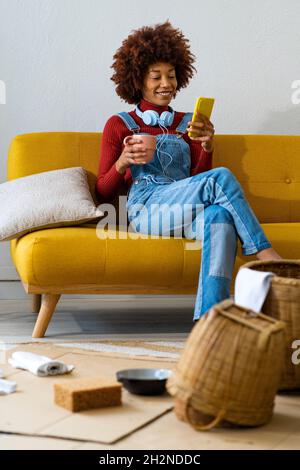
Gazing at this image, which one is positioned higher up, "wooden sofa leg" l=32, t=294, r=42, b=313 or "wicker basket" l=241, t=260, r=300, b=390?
"wicker basket" l=241, t=260, r=300, b=390

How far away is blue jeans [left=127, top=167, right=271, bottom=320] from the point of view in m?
2.94

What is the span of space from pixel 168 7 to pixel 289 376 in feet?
8.17

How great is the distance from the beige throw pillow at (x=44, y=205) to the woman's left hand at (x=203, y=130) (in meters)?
0.49

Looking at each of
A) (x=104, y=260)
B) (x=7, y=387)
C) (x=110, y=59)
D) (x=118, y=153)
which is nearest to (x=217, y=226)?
(x=104, y=260)

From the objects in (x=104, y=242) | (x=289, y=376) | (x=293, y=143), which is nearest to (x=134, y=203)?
(x=104, y=242)

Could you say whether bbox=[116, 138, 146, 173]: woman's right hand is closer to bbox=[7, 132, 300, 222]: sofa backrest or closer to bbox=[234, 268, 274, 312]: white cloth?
bbox=[7, 132, 300, 222]: sofa backrest

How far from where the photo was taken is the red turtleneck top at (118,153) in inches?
135

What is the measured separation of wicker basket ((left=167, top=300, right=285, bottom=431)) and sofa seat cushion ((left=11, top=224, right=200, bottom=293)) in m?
1.24

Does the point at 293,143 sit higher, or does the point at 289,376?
the point at 293,143

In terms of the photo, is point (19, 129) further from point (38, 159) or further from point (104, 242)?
point (104, 242)

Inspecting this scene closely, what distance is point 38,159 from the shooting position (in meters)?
3.66

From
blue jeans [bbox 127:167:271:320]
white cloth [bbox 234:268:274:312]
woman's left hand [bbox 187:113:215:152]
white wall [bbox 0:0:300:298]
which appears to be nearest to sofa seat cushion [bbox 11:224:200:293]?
blue jeans [bbox 127:167:271:320]

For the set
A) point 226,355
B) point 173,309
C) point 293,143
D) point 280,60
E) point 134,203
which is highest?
point 280,60

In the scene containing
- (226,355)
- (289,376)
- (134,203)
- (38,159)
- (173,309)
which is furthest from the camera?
(173,309)
